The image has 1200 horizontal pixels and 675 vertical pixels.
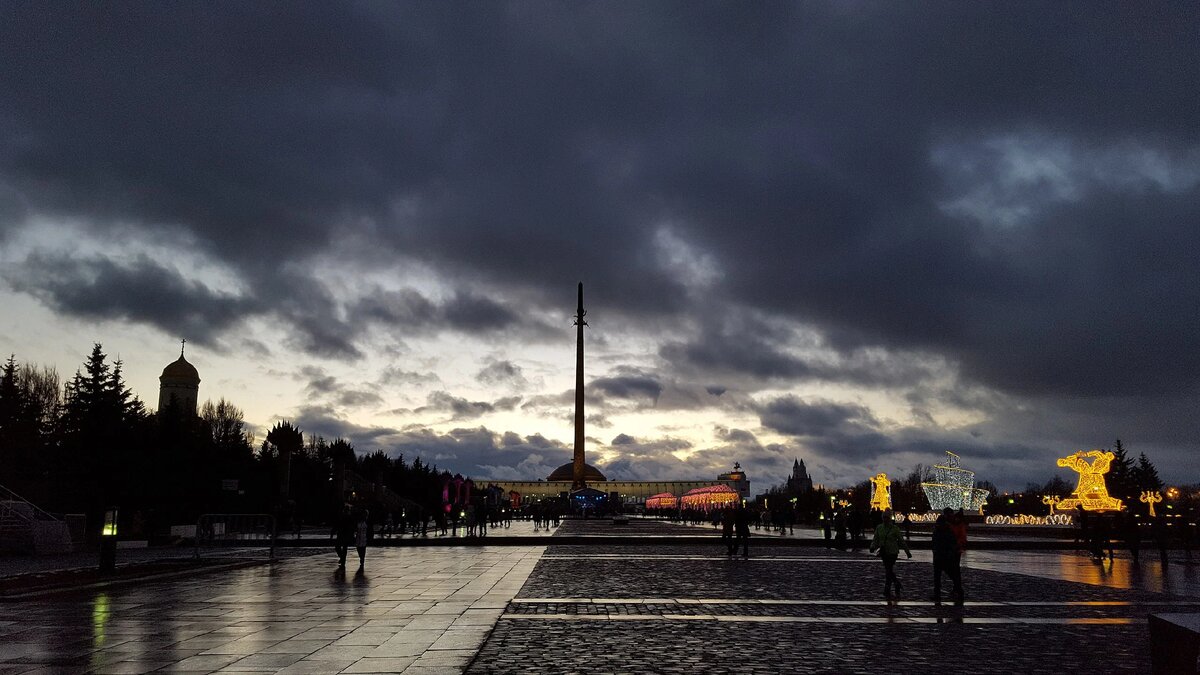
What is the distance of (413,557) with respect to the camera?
2817 cm

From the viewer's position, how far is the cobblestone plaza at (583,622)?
9453 mm

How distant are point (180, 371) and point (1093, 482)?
9870 cm

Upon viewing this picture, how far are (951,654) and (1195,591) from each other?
1205 centimetres

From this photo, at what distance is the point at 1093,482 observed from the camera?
55.1 metres

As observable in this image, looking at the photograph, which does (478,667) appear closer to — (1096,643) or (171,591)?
(1096,643)

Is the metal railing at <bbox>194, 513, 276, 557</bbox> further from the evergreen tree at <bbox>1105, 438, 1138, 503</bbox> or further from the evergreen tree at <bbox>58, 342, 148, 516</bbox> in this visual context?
the evergreen tree at <bbox>1105, 438, 1138, 503</bbox>

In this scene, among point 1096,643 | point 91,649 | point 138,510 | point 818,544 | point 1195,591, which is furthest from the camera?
point 138,510

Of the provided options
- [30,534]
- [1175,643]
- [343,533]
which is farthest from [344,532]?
[1175,643]

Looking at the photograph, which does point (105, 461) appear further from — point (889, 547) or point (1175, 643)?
point (1175, 643)

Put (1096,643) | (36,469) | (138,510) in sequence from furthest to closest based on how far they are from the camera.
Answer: (36,469) < (138,510) < (1096,643)

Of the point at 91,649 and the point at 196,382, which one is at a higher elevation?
the point at 196,382

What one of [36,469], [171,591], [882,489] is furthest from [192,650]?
[882,489]

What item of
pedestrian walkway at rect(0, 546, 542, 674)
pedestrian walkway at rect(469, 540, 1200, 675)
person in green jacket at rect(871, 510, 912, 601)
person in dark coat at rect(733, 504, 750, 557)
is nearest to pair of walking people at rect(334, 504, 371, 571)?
pedestrian walkway at rect(0, 546, 542, 674)

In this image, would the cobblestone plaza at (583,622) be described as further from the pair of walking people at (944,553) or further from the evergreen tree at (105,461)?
the evergreen tree at (105,461)
